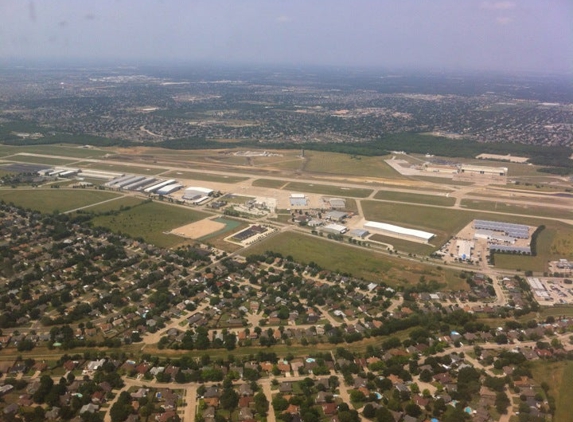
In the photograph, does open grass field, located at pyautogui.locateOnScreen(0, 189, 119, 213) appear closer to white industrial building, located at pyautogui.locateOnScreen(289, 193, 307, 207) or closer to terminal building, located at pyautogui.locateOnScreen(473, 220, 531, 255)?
white industrial building, located at pyautogui.locateOnScreen(289, 193, 307, 207)

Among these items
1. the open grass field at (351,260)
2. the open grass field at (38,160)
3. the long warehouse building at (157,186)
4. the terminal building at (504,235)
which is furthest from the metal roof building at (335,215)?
the open grass field at (38,160)

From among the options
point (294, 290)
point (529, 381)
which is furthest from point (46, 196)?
point (529, 381)

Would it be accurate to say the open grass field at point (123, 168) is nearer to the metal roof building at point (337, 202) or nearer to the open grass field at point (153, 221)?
the open grass field at point (153, 221)

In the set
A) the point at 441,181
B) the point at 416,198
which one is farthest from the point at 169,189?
the point at 441,181

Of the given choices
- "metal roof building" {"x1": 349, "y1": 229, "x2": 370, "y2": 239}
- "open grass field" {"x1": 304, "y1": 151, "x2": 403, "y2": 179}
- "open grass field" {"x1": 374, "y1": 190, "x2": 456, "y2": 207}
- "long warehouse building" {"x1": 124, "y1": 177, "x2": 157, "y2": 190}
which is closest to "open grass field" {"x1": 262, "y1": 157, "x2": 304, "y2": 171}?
"open grass field" {"x1": 304, "y1": 151, "x2": 403, "y2": 179}

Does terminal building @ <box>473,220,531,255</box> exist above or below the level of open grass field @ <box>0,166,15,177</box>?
above
